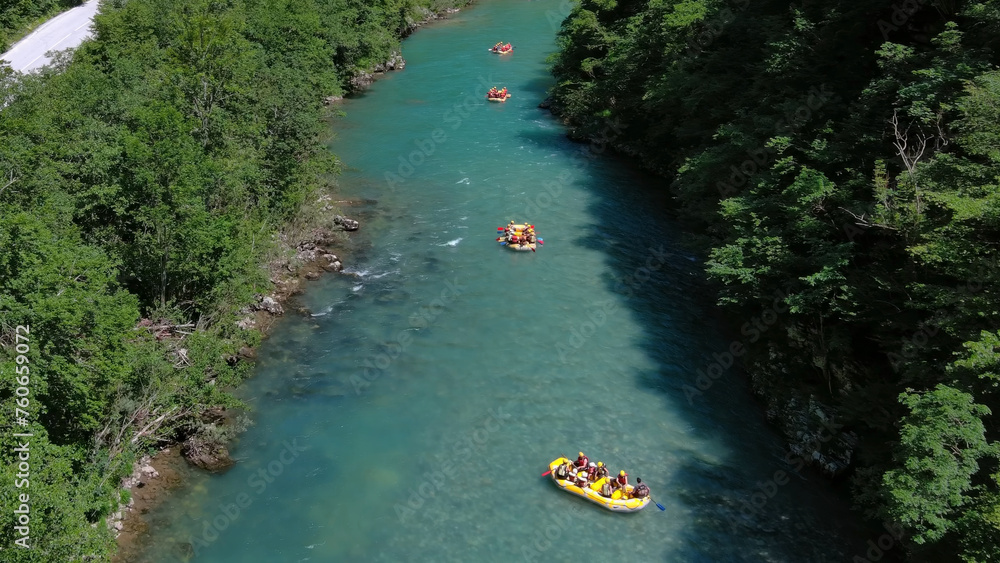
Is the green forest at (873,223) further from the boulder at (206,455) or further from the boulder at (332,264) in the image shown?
the boulder at (332,264)

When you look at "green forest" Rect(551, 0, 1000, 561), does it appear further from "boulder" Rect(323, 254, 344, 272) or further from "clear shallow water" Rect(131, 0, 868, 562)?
"boulder" Rect(323, 254, 344, 272)

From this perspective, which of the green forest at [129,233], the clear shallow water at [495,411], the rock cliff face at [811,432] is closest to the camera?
the green forest at [129,233]

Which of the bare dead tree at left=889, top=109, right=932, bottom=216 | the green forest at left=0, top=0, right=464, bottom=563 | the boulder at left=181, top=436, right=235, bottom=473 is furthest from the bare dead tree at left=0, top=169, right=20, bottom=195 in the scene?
the bare dead tree at left=889, top=109, right=932, bottom=216

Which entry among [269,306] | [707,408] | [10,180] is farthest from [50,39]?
[707,408]

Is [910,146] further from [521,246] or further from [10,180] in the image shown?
[10,180]

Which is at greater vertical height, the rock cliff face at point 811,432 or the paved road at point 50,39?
the paved road at point 50,39

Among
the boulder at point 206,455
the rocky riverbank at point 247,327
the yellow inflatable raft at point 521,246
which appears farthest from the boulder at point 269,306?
the yellow inflatable raft at point 521,246

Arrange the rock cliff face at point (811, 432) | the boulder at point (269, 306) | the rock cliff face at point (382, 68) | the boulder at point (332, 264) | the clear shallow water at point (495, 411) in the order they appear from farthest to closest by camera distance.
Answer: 1. the rock cliff face at point (382, 68)
2. the boulder at point (332, 264)
3. the boulder at point (269, 306)
4. the rock cliff face at point (811, 432)
5. the clear shallow water at point (495, 411)
